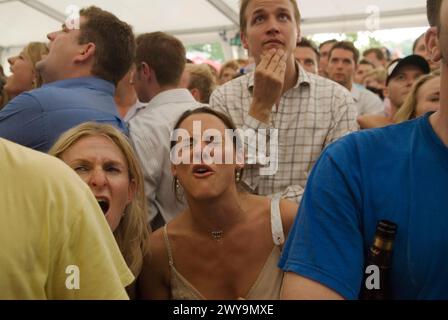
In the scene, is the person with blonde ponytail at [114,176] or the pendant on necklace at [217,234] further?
the pendant on necklace at [217,234]

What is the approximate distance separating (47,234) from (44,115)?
0.76 meters

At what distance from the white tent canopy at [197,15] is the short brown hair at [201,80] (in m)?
1.85

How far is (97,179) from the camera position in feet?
3.79

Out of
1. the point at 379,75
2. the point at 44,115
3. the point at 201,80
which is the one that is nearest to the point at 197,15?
the point at 379,75

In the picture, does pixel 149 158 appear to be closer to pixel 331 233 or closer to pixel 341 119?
pixel 341 119

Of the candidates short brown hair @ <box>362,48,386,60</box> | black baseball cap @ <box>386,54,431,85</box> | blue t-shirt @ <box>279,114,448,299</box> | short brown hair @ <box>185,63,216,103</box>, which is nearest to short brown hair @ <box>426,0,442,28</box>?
blue t-shirt @ <box>279,114,448,299</box>

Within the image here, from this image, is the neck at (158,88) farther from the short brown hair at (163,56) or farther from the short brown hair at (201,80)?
the short brown hair at (201,80)

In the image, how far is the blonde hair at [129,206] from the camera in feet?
3.93

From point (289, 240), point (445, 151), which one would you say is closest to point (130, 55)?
point (289, 240)

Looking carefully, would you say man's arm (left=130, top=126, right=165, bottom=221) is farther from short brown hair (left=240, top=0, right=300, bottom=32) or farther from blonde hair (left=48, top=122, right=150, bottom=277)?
short brown hair (left=240, top=0, right=300, bottom=32)

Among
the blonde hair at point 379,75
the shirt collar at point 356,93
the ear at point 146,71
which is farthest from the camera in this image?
the blonde hair at point 379,75

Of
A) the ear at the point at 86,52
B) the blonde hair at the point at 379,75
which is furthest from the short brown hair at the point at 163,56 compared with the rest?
the blonde hair at the point at 379,75

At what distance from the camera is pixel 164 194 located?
152cm

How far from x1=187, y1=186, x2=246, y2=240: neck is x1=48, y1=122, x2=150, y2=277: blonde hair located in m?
0.14
